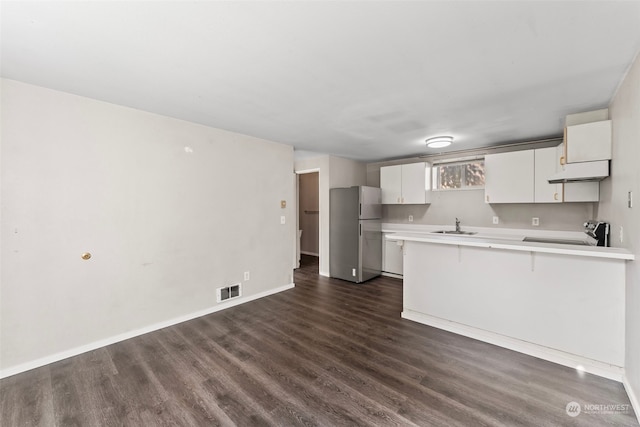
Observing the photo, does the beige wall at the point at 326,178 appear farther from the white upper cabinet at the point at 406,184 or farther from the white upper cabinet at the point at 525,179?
the white upper cabinet at the point at 525,179

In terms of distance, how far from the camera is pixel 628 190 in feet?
6.22

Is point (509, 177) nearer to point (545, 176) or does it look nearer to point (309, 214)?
point (545, 176)

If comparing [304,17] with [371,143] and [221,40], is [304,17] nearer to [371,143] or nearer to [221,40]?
[221,40]

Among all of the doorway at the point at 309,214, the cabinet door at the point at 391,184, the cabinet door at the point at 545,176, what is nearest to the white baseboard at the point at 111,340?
the cabinet door at the point at 391,184

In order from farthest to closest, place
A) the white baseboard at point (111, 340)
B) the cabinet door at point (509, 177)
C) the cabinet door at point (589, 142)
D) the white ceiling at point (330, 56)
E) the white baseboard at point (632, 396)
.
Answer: the cabinet door at point (509, 177) < the cabinet door at point (589, 142) < the white baseboard at point (111, 340) < the white baseboard at point (632, 396) < the white ceiling at point (330, 56)

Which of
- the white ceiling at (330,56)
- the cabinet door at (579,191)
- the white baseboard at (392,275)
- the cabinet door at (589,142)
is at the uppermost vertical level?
the white ceiling at (330,56)

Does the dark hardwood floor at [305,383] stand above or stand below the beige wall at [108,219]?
below

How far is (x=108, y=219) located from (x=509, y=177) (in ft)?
16.0

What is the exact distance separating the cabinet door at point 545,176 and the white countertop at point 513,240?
58 centimetres

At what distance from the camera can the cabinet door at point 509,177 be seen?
144 inches

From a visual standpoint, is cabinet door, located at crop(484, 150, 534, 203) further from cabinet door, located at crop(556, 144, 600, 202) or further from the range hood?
the range hood

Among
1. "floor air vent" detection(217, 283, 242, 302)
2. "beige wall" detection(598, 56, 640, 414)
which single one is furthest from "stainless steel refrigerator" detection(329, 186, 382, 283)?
"beige wall" detection(598, 56, 640, 414)

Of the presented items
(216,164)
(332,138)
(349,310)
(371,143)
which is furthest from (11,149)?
(371,143)

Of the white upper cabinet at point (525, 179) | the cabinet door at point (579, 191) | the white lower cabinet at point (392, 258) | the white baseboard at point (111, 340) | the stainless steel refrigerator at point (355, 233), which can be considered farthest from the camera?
the white lower cabinet at point (392, 258)
